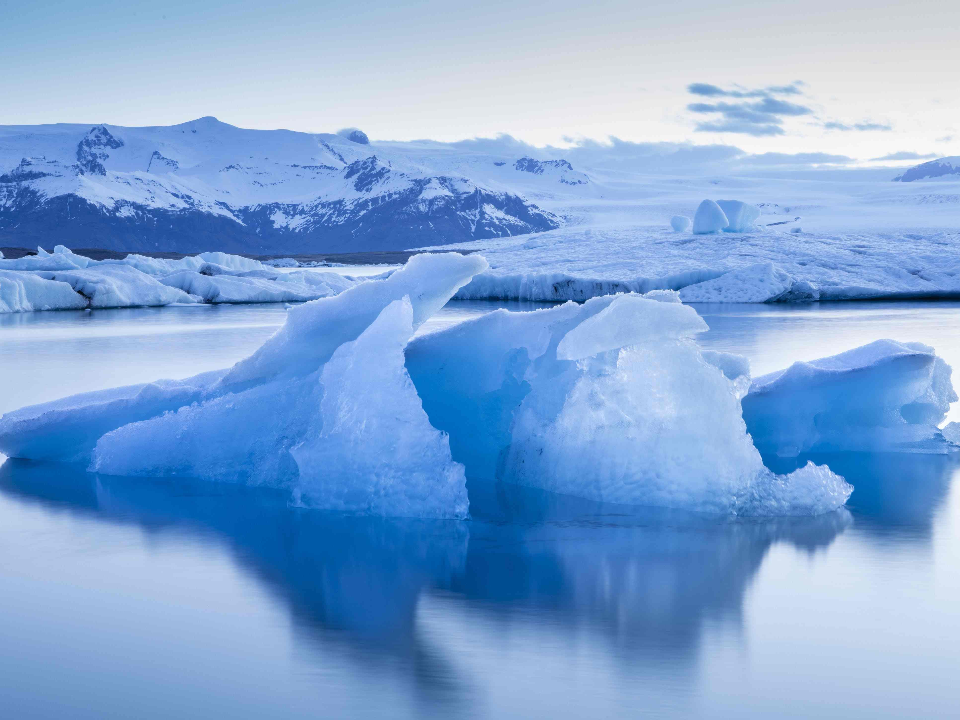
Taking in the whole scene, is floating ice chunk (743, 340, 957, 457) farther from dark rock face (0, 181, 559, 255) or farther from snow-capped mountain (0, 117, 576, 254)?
dark rock face (0, 181, 559, 255)

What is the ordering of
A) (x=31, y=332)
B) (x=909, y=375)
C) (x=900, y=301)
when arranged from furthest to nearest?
(x=900, y=301) < (x=31, y=332) < (x=909, y=375)

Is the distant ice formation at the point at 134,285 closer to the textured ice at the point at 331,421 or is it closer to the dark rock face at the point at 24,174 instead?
the textured ice at the point at 331,421

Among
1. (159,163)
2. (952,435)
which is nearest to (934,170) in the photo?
(159,163)

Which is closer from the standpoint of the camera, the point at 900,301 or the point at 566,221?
the point at 900,301

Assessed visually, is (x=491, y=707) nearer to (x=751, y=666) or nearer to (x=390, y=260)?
(x=751, y=666)

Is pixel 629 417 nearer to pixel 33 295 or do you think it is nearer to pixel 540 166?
pixel 33 295

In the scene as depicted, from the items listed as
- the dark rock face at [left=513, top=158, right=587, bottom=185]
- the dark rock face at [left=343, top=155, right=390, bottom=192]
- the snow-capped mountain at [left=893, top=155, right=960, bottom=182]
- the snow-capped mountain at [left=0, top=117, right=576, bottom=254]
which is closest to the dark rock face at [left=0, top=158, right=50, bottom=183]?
the snow-capped mountain at [left=0, top=117, right=576, bottom=254]

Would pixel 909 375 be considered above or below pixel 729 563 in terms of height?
above

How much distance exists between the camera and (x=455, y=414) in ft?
15.5

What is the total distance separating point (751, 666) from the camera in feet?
9.05

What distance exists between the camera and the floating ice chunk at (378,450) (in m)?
4.05

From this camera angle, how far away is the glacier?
4.13m

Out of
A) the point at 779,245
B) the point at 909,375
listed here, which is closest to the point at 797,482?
the point at 909,375

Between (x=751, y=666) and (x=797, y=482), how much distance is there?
1635mm
